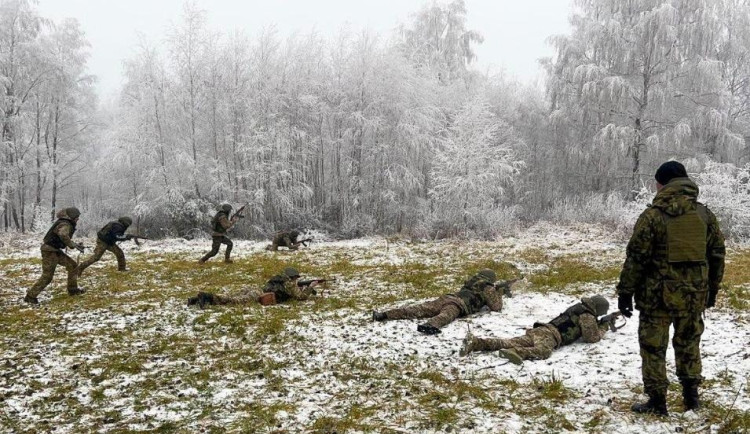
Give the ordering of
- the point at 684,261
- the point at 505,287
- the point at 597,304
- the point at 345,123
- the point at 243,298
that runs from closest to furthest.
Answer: the point at 684,261 < the point at 597,304 < the point at 505,287 < the point at 243,298 < the point at 345,123

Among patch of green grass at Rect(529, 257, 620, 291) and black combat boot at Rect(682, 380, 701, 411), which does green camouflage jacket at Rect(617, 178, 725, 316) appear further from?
patch of green grass at Rect(529, 257, 620, 291)

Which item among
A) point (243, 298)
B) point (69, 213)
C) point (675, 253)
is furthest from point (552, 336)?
point (69, 213)

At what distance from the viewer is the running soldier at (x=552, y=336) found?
519 cm

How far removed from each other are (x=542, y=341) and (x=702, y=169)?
19500mm

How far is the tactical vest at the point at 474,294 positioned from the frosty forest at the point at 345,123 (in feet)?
Answer: 39.1

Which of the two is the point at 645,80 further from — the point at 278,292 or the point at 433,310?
the point at 278,292

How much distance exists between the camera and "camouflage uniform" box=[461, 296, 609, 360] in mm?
5270

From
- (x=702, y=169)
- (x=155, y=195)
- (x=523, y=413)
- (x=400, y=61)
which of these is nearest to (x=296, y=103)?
(x=400, y=61)

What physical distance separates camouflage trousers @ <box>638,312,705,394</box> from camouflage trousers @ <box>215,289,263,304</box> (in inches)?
240

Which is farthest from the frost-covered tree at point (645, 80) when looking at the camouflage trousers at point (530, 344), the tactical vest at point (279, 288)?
the camouflage trousers at point (530, 344)

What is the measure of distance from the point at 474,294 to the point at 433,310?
71cm

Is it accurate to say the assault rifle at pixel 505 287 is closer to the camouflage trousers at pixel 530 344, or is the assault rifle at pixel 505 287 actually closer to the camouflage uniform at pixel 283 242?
the camouflage trousers at pixel 530 344

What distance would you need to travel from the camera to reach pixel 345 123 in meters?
22.4

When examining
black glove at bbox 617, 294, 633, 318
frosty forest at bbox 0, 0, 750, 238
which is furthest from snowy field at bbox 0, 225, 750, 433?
frosty forest at bbox 0, 0, 750, 238
